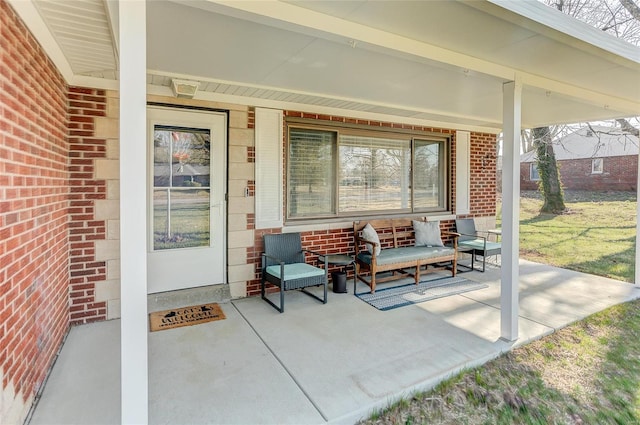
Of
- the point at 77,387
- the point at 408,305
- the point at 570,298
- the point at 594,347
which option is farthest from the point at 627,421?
the point at 77,387

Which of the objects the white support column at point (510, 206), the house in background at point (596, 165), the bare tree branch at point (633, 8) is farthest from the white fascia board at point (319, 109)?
the house in background at point (596, 165)

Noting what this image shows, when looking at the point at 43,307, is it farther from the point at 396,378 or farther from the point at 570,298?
the point at 570,298

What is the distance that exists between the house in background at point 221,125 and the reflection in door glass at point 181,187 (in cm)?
2

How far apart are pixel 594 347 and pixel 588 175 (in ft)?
49.5

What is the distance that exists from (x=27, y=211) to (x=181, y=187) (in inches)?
72.9

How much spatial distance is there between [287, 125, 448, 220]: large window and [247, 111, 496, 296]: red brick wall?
0.52 ft

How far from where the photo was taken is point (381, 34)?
246 cm

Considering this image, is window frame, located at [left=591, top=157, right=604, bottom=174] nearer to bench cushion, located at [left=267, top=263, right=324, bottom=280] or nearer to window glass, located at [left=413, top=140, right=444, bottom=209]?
window glass, located at [left=413, top=140, right=444, bottom=209]

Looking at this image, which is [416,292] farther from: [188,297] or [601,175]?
[601,175]

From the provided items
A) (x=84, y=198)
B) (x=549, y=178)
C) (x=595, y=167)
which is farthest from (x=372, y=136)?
(x=595, y=167)

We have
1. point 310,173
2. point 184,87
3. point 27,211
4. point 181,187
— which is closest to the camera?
point 27,211

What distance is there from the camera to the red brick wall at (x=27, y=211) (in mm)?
1823

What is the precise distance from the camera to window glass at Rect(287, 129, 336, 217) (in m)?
4.73

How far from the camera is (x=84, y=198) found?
3414 millimetres
